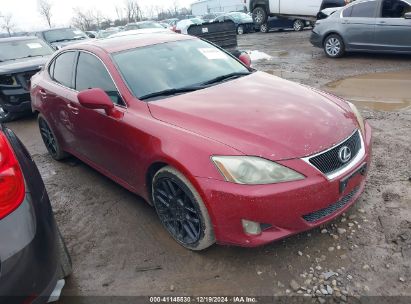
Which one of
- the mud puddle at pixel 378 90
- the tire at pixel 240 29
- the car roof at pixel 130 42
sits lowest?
the tire at pixel 240 29

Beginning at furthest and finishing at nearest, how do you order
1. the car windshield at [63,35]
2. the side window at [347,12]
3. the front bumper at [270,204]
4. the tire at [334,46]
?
1. the car windshield at [63,35]
2. the tire at [334,46]
3. the side window at [347,12]
4. the front bumper at [270,204]

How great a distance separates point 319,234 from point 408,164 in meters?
1.62

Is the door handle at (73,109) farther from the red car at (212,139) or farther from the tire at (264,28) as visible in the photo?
the tire at (264,28)

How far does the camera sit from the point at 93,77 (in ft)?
11.7

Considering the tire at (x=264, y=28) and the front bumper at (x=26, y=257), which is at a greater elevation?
the front bumper at (x=26, y=257)

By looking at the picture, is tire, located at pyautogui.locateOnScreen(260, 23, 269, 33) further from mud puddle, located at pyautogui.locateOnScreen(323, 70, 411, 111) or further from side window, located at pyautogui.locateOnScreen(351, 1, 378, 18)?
mud puddle, located at pyautogui.locateOnScreen(323, 70, 411, 111)

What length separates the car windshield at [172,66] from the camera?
10.5 feet

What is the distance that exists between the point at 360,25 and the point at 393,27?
33.6 inches

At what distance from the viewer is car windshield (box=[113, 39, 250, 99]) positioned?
320 centimetres

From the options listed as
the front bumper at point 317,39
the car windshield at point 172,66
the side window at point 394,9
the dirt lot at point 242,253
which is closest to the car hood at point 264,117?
the car windshield at point 172,66

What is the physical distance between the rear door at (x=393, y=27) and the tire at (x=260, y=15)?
11233mm

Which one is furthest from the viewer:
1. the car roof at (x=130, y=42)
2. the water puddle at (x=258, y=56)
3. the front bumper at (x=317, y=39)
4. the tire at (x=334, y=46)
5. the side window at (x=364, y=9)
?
the water puddle at (x=258, y=56)

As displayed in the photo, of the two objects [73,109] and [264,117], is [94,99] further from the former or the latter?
[264,117]

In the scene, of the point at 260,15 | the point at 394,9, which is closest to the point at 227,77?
the point at 394,9
